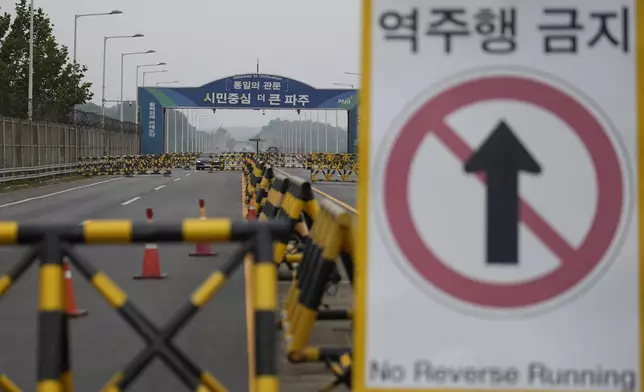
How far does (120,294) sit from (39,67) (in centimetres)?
5480

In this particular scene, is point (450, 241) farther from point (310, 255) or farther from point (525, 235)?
point (310, 255)

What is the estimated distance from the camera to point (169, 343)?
4227mm

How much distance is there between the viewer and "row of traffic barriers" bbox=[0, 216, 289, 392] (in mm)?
4078

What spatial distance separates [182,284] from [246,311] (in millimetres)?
2202

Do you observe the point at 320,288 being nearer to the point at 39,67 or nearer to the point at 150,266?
the point at 150,266

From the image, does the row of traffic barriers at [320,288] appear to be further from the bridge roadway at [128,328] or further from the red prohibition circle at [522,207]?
the red prohibition circle at [522,207]

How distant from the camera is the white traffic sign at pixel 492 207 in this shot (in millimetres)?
2969

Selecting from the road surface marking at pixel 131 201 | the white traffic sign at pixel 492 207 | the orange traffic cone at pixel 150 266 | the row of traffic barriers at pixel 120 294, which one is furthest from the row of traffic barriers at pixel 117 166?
→ the white traffic sign at pixel 492 207

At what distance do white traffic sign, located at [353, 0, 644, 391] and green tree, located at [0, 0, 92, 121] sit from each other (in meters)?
47.1

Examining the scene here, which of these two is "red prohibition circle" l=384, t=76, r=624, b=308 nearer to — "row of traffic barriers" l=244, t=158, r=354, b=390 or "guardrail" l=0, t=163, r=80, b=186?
"row of traffic barriers" l=244, t=158, r=354, b=390

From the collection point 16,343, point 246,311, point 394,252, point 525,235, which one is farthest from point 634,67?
point 246,311

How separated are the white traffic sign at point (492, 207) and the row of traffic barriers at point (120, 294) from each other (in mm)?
1153

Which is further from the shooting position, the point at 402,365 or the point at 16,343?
the point at 16,343

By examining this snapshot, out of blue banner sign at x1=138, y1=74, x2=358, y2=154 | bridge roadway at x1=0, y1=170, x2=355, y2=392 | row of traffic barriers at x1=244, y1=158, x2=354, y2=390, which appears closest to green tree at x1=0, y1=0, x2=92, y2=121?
blue banner sign at x1=138, y1=74, x2=358, y2=154
